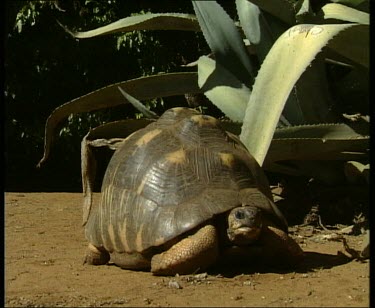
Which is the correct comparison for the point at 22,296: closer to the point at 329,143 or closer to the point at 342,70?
the point at 329,143

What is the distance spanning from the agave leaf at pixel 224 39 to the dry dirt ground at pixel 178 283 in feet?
4.75

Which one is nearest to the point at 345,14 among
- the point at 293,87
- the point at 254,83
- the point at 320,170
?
the point at 293,87

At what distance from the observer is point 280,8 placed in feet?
20.5

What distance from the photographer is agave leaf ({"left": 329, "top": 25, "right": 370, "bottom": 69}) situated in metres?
5.43

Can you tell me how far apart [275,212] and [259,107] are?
0.73m

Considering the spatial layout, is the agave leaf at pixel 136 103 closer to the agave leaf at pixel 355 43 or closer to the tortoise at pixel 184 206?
the tortoise at pixel 184 206

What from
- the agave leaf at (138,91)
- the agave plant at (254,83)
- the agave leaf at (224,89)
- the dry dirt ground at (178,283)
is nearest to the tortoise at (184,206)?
the dry dirt ground at (178,283)

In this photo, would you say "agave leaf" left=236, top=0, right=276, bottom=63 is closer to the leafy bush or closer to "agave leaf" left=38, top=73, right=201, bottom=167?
the leafy bush

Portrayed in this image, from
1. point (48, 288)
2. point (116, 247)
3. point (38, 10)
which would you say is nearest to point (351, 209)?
point (116, 247)

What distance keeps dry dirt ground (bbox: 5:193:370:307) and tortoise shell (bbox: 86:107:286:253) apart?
0.82ft

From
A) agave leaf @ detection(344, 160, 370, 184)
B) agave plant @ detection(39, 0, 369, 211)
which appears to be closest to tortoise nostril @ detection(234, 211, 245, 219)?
agave plant @ detection(39, 0, 369, 211)

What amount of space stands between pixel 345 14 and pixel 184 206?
7.22ft

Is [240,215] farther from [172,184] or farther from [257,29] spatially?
[257,29]

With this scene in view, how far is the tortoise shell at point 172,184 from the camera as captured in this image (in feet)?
15.1
